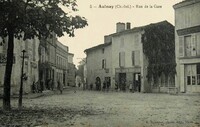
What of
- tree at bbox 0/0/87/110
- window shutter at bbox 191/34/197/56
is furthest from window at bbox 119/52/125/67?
tree at bbox 0/0/87/110

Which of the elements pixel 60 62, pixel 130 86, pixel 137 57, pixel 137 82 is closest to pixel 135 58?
pixel 137 57

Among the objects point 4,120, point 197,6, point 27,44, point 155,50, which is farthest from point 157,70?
point 4,120

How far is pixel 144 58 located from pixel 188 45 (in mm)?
8711

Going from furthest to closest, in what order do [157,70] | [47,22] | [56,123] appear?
[157,70], [47,22], [56,123]

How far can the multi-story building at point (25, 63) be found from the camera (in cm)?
2502

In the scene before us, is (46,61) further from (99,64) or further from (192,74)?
(192,74)

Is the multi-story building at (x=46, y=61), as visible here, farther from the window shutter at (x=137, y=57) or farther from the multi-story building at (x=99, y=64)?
the window shutter at (x=137, y=57)

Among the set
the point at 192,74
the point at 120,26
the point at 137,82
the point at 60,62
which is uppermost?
the point at 120,26

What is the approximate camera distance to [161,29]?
3716 cm

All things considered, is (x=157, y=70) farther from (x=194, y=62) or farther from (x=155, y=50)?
(x=194, y=62)

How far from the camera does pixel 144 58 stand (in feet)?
125

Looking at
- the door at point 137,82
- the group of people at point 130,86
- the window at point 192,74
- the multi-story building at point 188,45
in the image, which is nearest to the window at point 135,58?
the door at point 137,82

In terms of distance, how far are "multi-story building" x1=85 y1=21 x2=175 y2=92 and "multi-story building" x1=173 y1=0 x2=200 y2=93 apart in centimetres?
245

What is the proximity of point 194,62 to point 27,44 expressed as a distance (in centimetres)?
1455
